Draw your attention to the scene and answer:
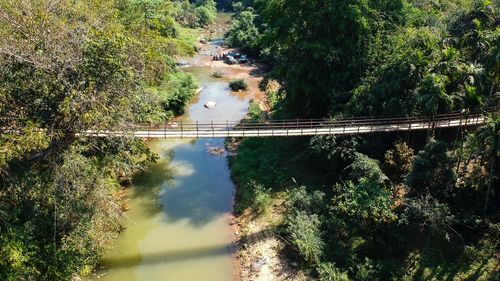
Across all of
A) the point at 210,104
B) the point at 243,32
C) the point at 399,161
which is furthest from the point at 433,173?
the point at 243,32

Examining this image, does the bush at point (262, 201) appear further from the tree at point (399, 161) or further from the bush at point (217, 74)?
the bush at point (217, 74)

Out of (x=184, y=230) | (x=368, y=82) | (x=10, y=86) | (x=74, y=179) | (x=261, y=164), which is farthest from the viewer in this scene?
(x=261, y=164)

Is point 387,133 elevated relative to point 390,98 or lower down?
lower down

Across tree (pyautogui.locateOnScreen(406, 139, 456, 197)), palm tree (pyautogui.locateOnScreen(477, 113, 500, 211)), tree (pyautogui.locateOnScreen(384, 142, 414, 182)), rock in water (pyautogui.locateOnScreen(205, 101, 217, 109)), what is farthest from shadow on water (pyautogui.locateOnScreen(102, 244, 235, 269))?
rock in water (pyautogui.locateOnScreen(205, 101, 217, 109))

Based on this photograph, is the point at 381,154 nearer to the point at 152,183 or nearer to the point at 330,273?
the point at 330,273

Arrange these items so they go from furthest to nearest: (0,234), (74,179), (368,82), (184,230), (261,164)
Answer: (261,164)
(368,82)
(184,230)
(74,179)
(0,234)

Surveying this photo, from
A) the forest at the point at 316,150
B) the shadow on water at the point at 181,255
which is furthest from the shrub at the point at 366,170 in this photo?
Result: the shadow on water at the point at 181,255

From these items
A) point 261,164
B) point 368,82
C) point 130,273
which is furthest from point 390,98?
point 130,273

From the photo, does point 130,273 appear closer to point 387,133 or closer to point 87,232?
point 87,232
